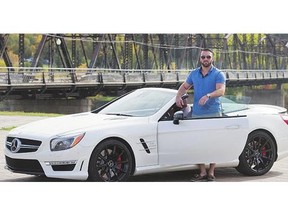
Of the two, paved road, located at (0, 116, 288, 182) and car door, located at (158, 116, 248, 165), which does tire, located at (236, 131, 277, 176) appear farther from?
car door, located at (158, 116, 248, 165)

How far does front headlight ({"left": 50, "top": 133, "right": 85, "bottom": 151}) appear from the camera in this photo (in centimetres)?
674

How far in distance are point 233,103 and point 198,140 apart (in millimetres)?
778

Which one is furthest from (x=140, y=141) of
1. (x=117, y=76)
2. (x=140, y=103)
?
(x=117, y=76)

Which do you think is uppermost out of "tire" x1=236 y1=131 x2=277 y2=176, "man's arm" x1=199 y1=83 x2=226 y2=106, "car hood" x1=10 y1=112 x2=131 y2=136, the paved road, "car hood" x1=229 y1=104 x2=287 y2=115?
"man's arm" x1=199 y1=83 x2=226 y2=106

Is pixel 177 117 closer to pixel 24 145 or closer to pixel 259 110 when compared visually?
pixel 259 110

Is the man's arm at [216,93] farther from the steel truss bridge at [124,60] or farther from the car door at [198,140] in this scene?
the steel truss bridge at [124,60]

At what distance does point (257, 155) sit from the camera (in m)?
7.88

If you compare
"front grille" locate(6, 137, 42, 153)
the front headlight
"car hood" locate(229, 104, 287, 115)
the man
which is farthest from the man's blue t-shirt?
"front grille" locate(6, 137, 42, 153)

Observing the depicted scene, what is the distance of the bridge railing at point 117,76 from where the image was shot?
1031cm

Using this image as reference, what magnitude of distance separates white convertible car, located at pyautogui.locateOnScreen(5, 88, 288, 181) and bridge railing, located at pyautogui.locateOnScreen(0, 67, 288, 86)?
6.54 ft

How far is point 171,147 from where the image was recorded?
7.13 m

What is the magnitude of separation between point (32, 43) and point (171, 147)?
4.21 meters
